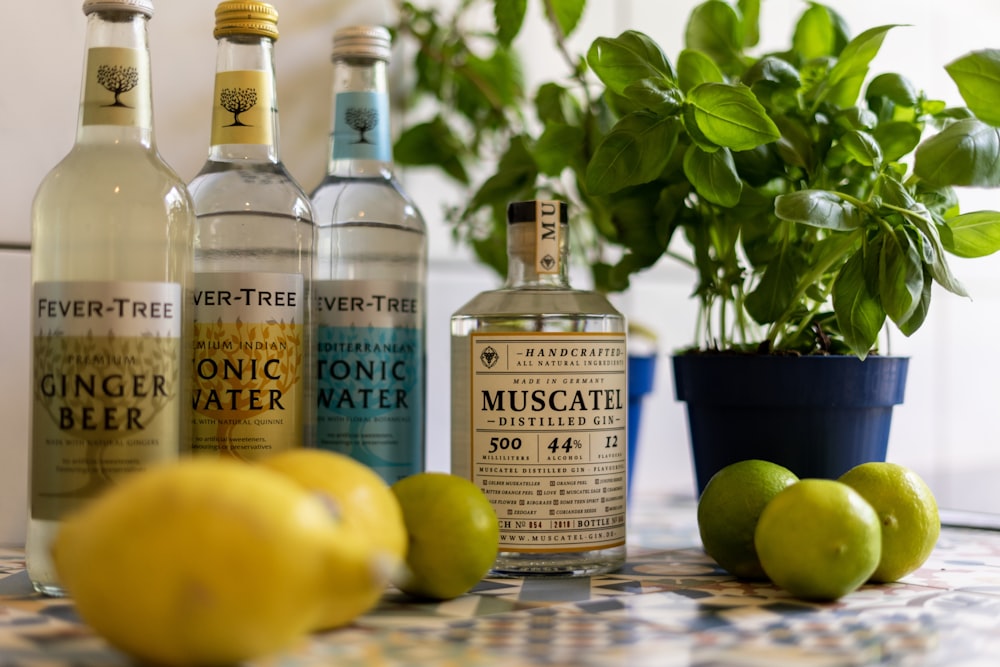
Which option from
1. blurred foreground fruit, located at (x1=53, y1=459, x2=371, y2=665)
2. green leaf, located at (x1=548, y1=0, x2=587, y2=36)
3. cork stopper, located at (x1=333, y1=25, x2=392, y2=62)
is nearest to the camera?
blurred foreground fruit, located at (x1=53, y1=459, x2=371, y2=665)

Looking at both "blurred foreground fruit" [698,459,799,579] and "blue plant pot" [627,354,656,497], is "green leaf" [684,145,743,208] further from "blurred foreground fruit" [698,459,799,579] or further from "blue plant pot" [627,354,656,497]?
"blue plant pot" [627,354,656,497]

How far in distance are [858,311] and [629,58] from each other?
9.6 inches

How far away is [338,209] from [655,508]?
52 centimetres

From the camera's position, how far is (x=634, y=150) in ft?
2.40

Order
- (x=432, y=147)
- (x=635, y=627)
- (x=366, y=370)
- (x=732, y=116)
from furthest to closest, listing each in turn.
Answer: (x=432, y=147) < (x=366, y=370) < (x=732, y=116) < (x=635, y=627)

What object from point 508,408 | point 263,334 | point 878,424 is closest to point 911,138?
point 878,424

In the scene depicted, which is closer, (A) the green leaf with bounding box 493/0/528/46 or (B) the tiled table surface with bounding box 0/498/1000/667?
(B) the tiled table surface with bounding box 0/498/1000/667

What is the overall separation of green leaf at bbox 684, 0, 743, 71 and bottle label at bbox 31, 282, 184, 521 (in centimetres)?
50

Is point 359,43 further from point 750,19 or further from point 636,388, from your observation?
point 636,388

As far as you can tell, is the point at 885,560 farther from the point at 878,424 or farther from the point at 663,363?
the point at 663,363

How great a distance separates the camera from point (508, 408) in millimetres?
717

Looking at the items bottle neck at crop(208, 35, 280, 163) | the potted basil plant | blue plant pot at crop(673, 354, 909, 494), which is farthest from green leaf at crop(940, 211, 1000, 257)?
bottle neck at crop(208, 35, 280, 163)

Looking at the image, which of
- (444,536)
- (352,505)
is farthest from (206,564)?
(444,536)

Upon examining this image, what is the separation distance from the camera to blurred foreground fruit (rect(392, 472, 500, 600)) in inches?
24.0
